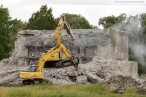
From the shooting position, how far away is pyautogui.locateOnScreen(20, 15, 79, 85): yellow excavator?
39.4 m

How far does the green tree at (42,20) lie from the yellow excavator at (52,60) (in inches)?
1146

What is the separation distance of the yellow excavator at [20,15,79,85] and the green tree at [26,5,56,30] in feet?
95.5

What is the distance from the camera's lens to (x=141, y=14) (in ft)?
288

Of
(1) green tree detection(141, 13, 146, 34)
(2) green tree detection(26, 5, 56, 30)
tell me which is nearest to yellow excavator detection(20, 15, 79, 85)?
(2) green tree detection(26, 5, 56, 30)

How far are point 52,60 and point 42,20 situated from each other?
3199cm

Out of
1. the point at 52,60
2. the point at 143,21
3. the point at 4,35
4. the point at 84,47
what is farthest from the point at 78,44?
the point at 143,21

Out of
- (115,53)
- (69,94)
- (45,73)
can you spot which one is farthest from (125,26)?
(69,94)

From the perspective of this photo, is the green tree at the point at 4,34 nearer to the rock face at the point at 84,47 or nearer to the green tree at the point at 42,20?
the green tree at the point at 42,20

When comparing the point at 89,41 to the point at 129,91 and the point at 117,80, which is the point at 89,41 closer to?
the point at 117,80

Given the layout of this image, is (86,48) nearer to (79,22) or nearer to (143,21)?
(143,21)

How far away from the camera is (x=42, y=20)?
75.1 metres

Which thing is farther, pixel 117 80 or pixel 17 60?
pixel 17 60

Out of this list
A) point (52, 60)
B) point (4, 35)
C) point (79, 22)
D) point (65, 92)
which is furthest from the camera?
→ point (79, 22)

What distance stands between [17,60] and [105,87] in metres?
18.8
